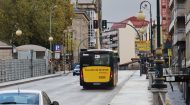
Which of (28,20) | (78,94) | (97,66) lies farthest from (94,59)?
(28,20)

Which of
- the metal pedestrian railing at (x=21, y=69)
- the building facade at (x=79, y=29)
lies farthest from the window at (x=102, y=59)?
the building facade at (x=79, y=29)

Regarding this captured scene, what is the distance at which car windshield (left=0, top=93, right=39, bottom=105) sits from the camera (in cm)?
1368

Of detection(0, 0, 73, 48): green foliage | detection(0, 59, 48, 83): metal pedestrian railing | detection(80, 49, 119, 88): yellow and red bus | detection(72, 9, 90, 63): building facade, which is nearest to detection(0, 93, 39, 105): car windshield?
detection(80, 49, 119, 88): yellow and red bus

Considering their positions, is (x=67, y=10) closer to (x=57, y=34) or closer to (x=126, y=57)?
(x=57, y=34)

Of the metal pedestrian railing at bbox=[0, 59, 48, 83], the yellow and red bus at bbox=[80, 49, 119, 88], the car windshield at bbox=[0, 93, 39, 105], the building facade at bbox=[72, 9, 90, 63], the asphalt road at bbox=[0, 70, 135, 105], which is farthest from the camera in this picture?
the building facade at bbox=[72, 9, 90, 63]

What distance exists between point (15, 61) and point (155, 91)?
4742 cm

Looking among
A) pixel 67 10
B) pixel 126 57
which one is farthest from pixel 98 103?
pixel 126 57

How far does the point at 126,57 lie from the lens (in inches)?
7613

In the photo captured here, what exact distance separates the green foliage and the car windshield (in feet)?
241

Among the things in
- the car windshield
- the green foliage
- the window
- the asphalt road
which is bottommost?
the asphalt road

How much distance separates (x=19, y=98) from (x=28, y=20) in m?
75.9

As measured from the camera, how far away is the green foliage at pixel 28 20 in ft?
288

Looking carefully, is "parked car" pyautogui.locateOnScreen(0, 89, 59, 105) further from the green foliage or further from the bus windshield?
the green foliage

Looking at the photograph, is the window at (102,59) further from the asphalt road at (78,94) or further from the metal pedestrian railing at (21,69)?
the metal pedestrian railing at (21,69)
